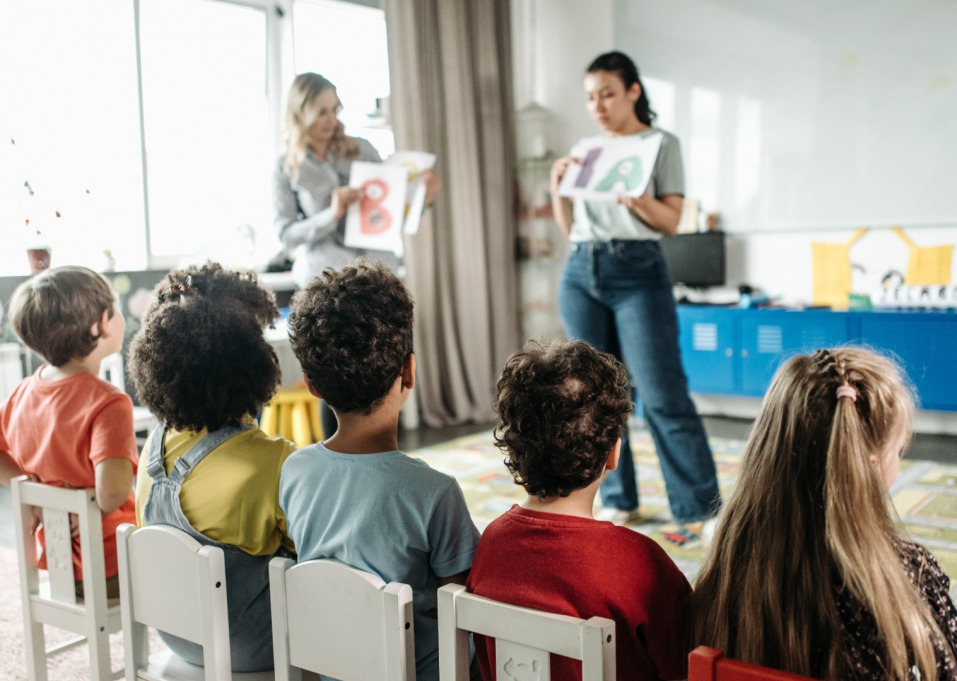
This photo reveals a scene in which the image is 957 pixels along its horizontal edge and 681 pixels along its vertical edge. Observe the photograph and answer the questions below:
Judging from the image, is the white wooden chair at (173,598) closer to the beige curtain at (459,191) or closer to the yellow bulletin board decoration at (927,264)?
the beige curtain at (459,191)

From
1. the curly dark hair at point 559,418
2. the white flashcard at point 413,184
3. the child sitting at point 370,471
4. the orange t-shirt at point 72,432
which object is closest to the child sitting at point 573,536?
the curly dark hair at point 559,418

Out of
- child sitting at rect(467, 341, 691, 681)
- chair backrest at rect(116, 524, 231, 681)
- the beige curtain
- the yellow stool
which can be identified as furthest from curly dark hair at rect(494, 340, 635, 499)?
the beige curtain

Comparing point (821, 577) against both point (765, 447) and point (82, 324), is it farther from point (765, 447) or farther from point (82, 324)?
point (82, 324)

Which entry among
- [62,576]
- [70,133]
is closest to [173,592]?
[62,576]

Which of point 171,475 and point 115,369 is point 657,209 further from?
point 115,369

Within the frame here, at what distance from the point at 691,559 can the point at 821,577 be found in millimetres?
1559

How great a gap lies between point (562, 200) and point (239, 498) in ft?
5.46

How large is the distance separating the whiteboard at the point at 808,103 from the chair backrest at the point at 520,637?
3.85 m

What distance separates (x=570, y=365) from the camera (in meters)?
1.05

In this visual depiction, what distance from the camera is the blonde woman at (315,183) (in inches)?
107

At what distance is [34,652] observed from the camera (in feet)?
4.99

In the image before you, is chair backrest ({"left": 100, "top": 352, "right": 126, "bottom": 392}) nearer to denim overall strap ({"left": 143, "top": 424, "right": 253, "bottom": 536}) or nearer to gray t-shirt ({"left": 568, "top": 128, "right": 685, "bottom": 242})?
gray t-shirt ({"left": 568, "top": 128, "right": 685, "bottom": 242})

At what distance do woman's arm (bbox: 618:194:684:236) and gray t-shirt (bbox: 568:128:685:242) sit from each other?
2 cm

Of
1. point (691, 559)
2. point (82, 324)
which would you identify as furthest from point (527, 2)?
point (82, 324)
